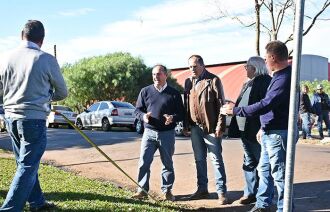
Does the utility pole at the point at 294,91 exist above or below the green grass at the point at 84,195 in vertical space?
above

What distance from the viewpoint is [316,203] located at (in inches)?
Result: 268

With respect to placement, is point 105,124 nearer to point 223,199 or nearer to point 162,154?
point 162,154

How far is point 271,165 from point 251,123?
1203mm

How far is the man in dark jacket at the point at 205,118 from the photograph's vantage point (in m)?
6.72

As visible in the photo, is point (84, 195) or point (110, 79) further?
point (110, 79)

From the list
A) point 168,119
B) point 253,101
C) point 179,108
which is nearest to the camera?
point 253,101

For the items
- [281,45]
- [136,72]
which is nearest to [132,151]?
[281,45]

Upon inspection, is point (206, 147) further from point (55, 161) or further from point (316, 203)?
point (55, 161)

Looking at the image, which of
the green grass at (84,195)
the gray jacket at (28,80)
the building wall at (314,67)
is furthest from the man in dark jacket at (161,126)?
the building wall at (314,67)

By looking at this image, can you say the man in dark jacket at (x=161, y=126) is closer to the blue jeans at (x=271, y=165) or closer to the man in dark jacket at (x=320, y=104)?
the blue jeans at (x=271, y=165)

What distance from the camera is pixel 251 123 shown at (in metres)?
6.56

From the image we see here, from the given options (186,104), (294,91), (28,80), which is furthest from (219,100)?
(294,91)

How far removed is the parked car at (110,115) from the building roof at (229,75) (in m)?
8.39

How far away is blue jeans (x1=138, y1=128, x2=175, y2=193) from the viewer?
6.95 m
